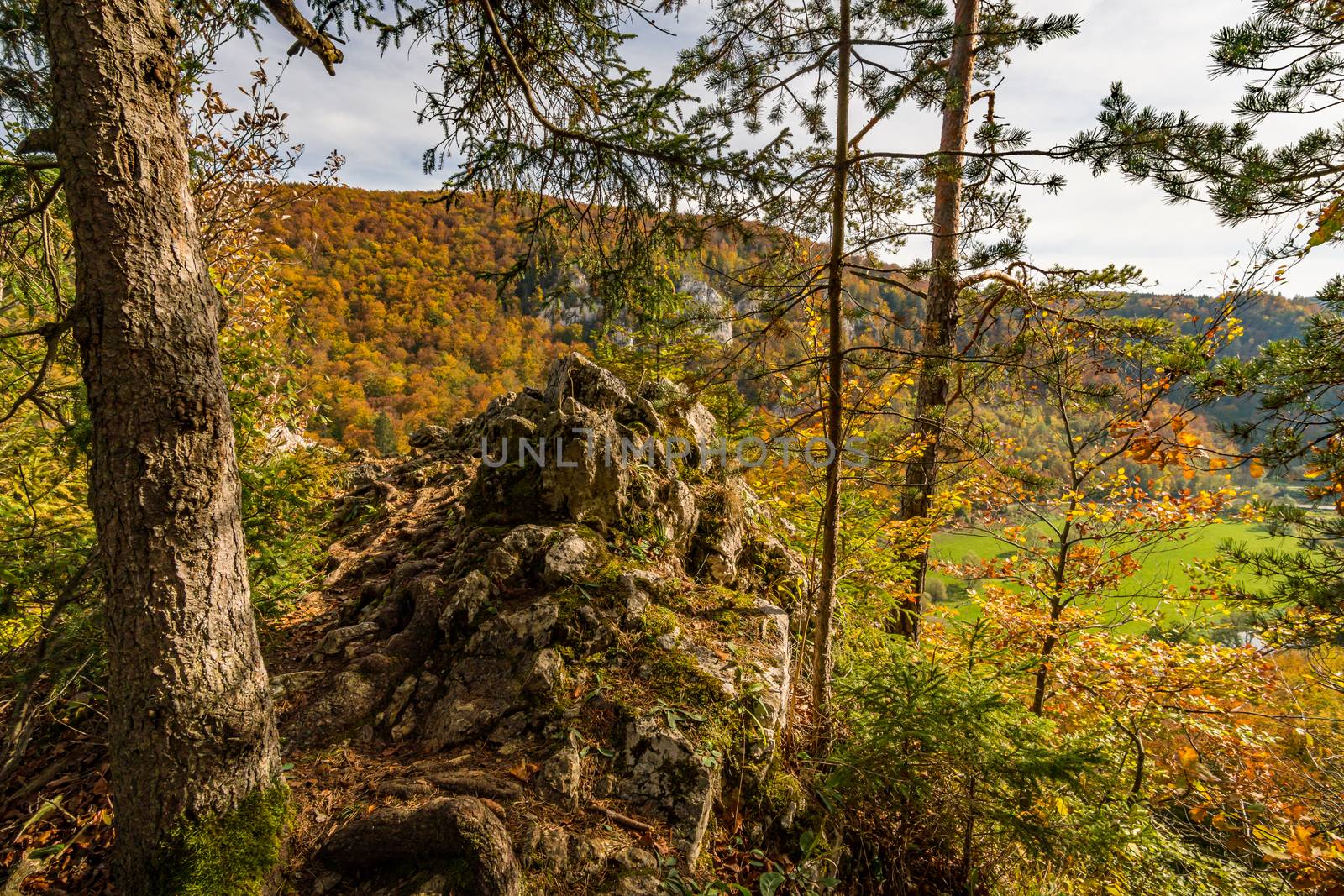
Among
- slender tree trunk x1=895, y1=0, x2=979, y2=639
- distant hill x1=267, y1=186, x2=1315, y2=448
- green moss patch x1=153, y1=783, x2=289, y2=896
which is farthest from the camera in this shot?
distant hill x1=267, y1=186, x2=1315, y2=448

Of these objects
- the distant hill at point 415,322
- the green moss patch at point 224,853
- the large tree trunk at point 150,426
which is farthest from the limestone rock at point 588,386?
the distant hill at point 415,322

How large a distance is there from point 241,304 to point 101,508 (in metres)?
6.31

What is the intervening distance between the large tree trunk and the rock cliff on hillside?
23.6 inches

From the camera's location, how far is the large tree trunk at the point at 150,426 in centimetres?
191

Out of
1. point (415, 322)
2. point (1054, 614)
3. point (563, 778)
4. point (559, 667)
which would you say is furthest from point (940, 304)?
point (415, 322)

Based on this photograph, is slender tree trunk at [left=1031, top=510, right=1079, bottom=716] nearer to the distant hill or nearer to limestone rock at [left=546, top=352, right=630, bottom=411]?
limestone rock at [left=546, top=352, right=630, bottom=411]

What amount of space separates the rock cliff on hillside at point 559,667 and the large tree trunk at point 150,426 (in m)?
0.60

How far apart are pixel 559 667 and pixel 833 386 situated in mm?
2379

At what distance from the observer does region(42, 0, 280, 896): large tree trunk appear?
191cm

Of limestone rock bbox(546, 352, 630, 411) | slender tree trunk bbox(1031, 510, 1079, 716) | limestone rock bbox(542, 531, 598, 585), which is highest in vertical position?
limestone rock bbox(546, 352, 630, 411)

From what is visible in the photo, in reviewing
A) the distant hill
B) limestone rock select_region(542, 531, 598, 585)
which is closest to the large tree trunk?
limestone rock select_region(542, 531, 598, 585)

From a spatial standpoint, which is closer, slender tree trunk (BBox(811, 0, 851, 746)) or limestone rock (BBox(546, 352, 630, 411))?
slender tree trunk (BBox(811, 0, 851, 746))

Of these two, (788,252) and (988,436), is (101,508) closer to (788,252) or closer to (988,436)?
(788,252)

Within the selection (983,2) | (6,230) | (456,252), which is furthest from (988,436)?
(456,252)
